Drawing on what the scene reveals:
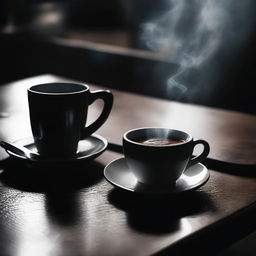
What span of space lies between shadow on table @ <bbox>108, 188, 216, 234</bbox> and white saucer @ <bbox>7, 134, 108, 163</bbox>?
0.39ft

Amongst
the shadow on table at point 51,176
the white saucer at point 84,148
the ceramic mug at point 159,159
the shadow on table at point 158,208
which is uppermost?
the ceramic mug at point 159,159

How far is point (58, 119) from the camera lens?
2.93ft

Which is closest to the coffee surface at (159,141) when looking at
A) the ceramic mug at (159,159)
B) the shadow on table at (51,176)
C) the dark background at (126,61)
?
the ceramic mug at (159,159)

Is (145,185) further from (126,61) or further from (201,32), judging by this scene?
(201,32)

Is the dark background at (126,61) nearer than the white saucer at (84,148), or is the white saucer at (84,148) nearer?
the white saucer at (84,148)

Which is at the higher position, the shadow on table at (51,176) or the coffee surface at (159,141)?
the coffee surface at (159,141)

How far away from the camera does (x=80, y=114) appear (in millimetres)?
911

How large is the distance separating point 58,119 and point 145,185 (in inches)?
8.1

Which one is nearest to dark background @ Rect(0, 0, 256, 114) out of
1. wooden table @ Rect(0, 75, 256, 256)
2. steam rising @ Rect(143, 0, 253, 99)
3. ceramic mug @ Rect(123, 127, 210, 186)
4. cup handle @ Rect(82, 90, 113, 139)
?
steam rising @ Rect(143, 0, 253, 99)

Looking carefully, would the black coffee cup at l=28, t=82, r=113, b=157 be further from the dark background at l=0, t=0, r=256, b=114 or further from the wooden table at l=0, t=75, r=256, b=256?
the dark background at l=0, t=0, r=256, b=114

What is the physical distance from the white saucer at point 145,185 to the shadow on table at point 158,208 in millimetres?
12

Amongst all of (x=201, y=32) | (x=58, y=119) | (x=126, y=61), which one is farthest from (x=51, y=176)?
(x=201, y=32)

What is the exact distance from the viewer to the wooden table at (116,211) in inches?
25.6

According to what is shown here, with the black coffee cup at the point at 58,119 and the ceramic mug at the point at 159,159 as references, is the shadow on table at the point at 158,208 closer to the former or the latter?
the ceramic mug at the point at 159,159
